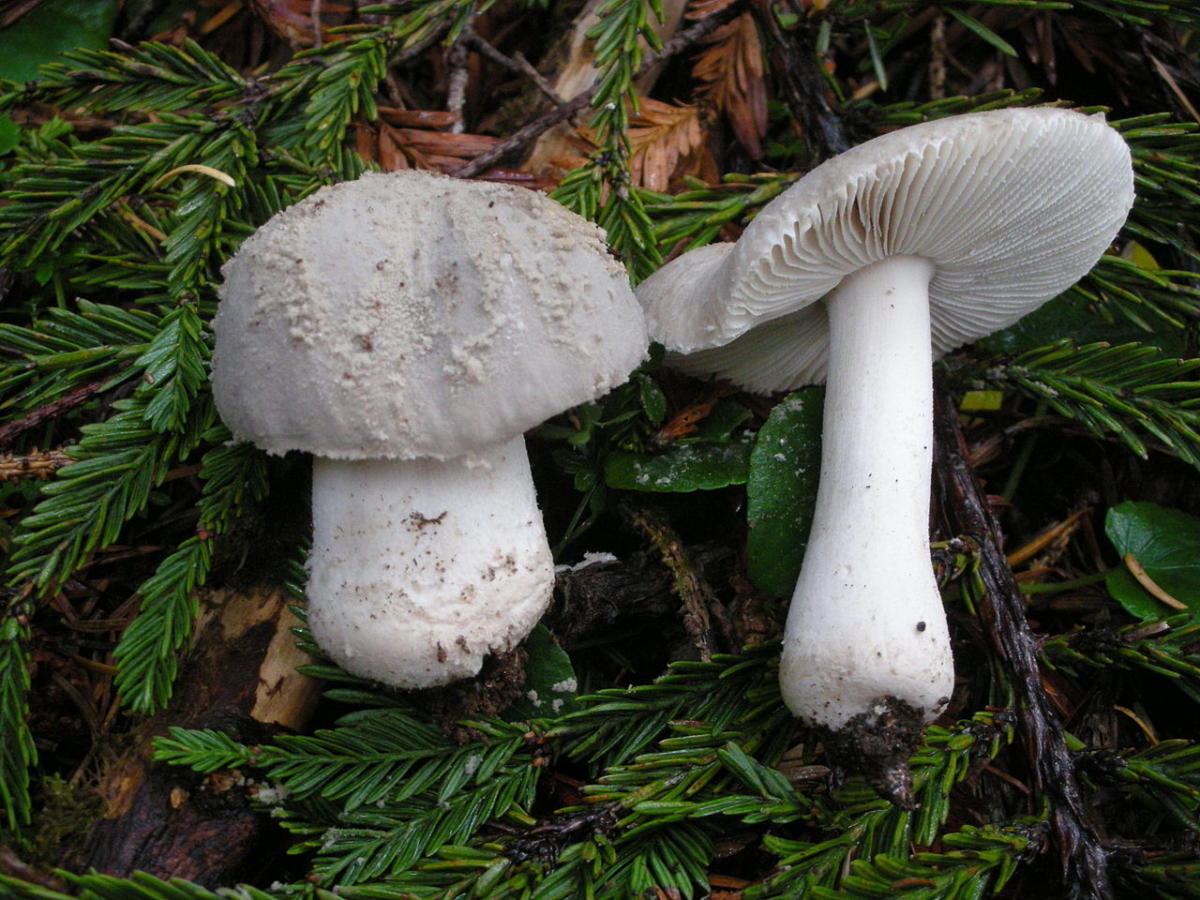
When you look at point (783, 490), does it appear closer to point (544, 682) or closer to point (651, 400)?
point (651, 400)

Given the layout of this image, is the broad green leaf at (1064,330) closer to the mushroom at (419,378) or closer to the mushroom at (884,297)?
the mushroom at (884,297)

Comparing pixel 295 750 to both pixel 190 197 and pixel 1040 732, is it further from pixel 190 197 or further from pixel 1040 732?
pixel 1040 732

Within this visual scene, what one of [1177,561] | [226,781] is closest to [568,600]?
[226,781]

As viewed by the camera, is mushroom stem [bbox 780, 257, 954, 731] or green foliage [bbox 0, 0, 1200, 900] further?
mushroom stem [bbox 780, 257, 954, 731]

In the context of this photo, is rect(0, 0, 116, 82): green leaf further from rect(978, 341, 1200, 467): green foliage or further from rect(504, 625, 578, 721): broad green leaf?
rect(978, 341, 1200, 467): green foliage

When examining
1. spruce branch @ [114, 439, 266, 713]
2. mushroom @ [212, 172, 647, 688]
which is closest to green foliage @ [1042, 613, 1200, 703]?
mushroom @ [212, 172, 647, 688]

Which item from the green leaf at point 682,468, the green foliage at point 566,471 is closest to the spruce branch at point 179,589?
the green foliage at point 566,471
